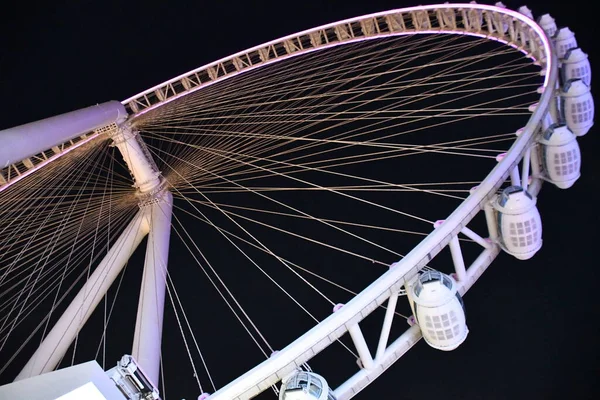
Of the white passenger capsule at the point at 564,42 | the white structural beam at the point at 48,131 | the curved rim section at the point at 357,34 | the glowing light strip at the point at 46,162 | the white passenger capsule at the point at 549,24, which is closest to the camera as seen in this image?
the white structural beam at the point at 48,131

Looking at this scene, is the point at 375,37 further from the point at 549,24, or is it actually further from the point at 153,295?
the point at 153,295

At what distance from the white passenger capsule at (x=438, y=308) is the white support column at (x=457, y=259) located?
28cm

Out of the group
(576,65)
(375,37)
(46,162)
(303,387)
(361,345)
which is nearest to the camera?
(303,387)

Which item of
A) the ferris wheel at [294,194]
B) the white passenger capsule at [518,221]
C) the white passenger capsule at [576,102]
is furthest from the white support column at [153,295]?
the white passenger capsule at [576,102]

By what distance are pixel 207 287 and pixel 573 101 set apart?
227 inches

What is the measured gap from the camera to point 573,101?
6848 mm

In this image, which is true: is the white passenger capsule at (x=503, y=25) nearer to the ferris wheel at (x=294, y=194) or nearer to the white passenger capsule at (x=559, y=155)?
the ferris wheel at (x=294, y=194)

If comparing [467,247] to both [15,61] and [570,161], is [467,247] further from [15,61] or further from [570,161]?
[15,61]

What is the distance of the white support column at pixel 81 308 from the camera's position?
21.5ft

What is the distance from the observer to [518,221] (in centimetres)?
536

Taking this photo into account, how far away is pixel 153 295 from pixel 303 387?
286cm

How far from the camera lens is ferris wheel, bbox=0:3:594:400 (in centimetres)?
596

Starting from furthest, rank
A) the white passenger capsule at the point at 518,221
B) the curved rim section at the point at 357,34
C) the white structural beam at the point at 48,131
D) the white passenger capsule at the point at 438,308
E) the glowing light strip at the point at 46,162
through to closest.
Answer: the glowing light strip at the point at 46,162
the curved rim section at the point at 357,34
the white structural beam at the point at 48,131
the white passenger capsule at the point at 518,221
the white passenger capsule at the point at 438,308

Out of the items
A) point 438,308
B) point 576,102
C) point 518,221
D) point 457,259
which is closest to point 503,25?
point 576,102
